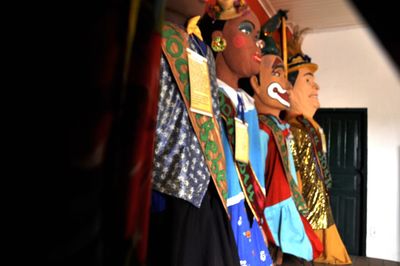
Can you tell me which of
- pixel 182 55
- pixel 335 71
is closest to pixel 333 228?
pixel 335 71

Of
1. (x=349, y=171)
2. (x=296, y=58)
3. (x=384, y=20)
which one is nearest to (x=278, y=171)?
(x=296, y=58)

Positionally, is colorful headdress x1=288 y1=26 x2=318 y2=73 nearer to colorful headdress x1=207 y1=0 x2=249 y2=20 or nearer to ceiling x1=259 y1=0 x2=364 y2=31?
ceiling x1=259 y1=0 x2=364 y2=31

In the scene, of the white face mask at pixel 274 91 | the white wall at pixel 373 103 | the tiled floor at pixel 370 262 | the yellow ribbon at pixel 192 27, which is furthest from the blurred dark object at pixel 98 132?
the white wall at pixel 373 103

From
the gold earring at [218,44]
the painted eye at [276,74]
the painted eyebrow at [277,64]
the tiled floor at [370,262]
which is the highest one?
the painted eyebrow at [277,64]

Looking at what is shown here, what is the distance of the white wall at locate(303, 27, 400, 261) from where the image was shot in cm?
405

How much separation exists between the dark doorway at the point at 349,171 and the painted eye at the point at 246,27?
9.17 feet

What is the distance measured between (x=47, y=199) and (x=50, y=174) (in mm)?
19

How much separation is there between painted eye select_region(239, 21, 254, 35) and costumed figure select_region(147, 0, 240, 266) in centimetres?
54

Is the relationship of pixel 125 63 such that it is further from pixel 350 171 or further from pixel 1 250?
pixel 350 171

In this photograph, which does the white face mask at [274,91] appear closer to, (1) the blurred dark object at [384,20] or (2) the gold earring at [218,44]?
(2) the gold earring at [218,44]

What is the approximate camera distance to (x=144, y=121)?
1.18 ft

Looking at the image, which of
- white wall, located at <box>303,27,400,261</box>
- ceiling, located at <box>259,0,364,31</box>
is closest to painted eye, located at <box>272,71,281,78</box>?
ceiling, located at <box>259,0,364,31</box>

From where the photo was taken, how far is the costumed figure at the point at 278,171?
78.6 inches

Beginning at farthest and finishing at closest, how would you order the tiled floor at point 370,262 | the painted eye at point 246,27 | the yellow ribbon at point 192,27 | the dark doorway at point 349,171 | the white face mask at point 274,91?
1. the dark doorway at point 349,171
2. the tiled floor at point 370,262
3. the white face mask at point 274,91
4. the painted eye at point 246,27
5. the yellow ribbon at point 192,27
